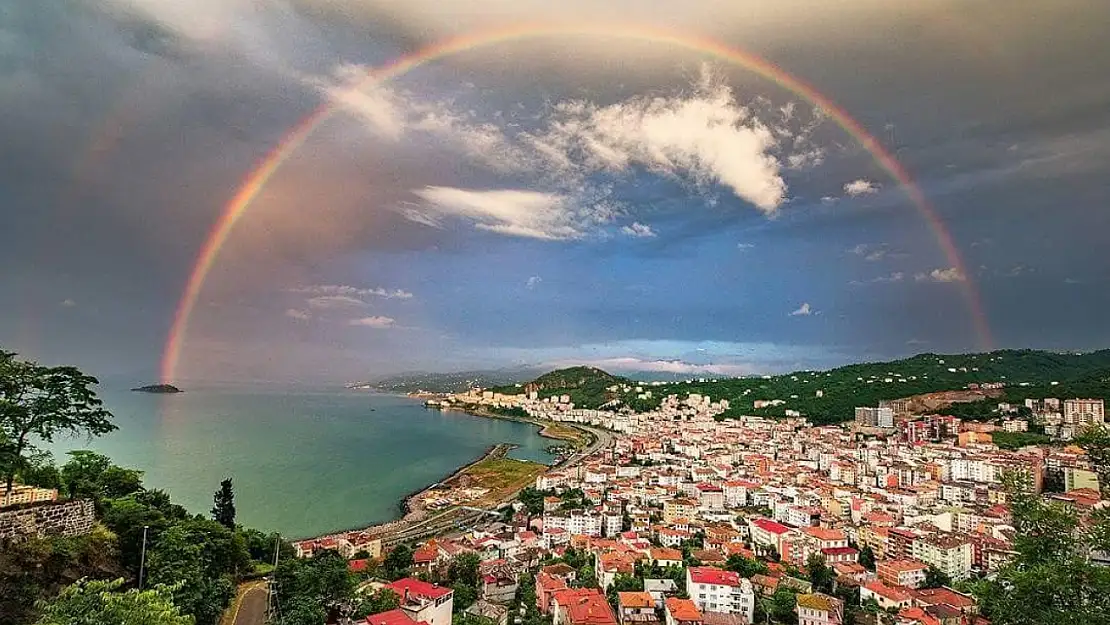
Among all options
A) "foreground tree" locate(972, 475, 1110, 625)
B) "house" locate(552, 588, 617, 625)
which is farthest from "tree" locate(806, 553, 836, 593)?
"foreground tree" locate(972, 475, 1110, 625)

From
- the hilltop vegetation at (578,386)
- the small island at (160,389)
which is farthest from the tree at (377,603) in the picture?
the small island at (160,389)

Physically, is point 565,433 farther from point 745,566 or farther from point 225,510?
point 225,510

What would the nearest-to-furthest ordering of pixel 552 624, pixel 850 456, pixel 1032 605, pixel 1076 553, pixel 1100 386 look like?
pixel 1032 605 < pixel 1076 553 < pixel 552 624 < pixel 850 456 < pixel 1100 386

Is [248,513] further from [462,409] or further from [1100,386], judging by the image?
[462,409]

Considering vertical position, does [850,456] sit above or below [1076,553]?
below

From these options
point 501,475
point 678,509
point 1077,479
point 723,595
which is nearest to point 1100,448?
point 723,595

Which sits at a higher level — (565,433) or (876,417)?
(876,417)

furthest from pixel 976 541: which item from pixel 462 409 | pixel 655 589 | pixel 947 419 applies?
pixel 462 409
